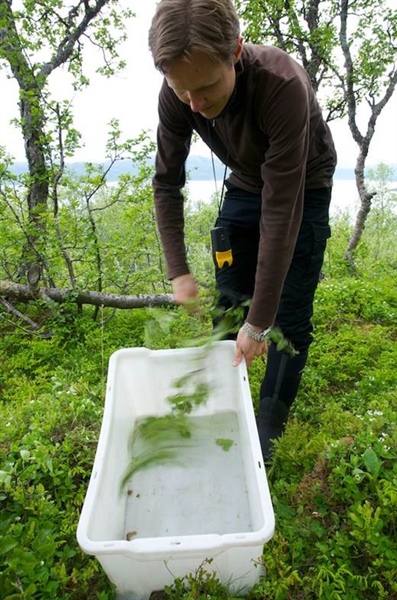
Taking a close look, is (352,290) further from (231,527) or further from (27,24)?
(27,24)

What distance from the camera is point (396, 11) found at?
4.34 metres

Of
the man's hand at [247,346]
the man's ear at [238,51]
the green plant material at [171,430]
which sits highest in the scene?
the man's ear at [238,51]

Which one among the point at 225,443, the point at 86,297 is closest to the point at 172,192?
the point at 225,443

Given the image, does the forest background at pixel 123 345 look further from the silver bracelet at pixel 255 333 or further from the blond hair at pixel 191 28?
the blond hair at pixel 191 28

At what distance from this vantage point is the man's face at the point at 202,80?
97 cm

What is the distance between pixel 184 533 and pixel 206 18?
1.58m

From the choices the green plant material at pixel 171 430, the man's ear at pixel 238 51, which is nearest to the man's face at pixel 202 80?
the man's ear at pixel 238 51

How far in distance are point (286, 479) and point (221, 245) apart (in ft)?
3.17

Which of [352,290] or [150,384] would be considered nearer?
[150,384]

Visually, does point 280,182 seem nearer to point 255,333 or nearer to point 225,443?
point 255,333

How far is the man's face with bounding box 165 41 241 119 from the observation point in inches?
38.0

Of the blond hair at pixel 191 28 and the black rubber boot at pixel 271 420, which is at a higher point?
the blond hair at pixel 191 28

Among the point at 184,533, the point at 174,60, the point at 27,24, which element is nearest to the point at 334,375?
the point at 184,533

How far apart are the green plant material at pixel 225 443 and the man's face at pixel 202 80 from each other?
131 cm
